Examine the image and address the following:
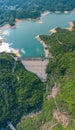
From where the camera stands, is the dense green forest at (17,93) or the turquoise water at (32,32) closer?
the dense green forest at (17,93)

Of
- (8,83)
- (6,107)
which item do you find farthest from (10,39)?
(6,107)

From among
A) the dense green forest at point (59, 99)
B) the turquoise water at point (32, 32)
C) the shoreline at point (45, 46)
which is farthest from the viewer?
the turquoise water at point (32, 32)

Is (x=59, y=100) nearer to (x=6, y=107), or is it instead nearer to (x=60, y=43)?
(x=6, y=107)

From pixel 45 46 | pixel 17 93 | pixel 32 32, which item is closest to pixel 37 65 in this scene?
pixel 17 93

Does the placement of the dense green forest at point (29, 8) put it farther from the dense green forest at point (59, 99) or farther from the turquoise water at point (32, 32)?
the dense green forest at point (59, 99)

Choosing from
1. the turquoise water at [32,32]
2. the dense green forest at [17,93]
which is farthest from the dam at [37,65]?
the turquoise water at [32,32]

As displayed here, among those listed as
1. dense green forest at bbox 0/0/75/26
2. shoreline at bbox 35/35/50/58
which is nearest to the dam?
shoreline at bbox 35/35/50/58

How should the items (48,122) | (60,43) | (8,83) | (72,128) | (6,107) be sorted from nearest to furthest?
(72,128), (48,122), (6,107), (8,83), (60,43)
